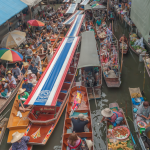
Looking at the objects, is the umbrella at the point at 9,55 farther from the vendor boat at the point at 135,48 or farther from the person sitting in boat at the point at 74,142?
the vendor boat at the point at 135,48

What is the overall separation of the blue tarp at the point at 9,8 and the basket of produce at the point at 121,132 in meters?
9.97

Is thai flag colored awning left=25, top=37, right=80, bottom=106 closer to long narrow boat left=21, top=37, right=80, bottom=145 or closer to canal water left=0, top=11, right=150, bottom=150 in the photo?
long narrow boat left=21, top=37, right=80, bottom=145

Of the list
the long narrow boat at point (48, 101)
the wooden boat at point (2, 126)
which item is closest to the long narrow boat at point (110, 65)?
the long narrow boat at point (48, 101)

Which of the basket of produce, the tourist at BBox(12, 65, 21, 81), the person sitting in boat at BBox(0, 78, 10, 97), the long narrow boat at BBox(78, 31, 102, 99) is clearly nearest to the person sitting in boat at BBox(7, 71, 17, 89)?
the person sitting in boat at BBox(0, 78, 10, 97)

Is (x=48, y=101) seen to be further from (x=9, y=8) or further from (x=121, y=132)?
(x=9, y=8)

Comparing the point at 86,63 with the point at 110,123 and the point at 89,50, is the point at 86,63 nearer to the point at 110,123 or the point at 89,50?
the point at 89,50

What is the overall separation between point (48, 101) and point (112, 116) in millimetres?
2714

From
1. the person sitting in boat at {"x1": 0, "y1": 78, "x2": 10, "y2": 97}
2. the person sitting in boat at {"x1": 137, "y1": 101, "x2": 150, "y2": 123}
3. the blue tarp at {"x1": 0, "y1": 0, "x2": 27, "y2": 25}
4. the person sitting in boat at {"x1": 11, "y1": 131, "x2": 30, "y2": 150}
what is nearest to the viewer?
the person sitting in boat at {"x1": 11, "y1": 131, "x2": 30, "y2": 150}

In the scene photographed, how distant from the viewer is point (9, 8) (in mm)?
13375

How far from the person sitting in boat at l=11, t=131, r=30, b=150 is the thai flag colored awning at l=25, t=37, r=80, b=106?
51.8 inches

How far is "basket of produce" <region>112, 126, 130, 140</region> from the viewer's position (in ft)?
19.7

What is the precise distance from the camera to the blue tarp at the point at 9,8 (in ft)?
38.1

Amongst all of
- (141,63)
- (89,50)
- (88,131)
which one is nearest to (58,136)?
(88,131)

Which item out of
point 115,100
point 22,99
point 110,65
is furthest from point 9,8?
point 115,100
